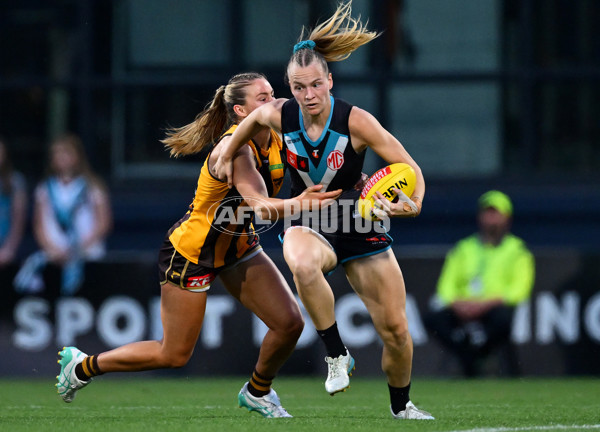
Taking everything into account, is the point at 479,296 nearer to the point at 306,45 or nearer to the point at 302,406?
the point at 302,406

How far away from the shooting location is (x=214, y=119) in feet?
23.5

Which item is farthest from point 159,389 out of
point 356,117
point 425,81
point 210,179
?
point 425,81

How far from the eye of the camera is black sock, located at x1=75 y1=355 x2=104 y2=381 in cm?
702

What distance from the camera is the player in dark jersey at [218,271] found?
6.84 metres

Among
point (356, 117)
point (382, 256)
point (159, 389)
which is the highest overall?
point (356, 117)

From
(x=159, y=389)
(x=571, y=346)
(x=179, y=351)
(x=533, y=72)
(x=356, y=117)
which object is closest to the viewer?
(x=356, y=117)

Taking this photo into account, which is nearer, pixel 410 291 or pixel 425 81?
pixel 410 291

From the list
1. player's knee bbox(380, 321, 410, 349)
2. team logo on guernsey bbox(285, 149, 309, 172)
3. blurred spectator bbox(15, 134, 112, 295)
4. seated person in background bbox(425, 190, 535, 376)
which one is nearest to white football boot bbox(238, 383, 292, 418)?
player's knee bbox(380, 321, 410, 349)

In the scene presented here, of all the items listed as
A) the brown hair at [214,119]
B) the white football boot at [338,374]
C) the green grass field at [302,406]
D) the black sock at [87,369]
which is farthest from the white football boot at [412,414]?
the brown hair at [214,119]

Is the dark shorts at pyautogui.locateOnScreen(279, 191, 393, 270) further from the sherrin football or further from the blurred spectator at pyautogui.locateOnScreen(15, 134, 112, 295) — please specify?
the blurred spectator at pyautogui.locateOnScreen(15, 134, 112, 295)

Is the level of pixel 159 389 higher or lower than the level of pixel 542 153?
lower

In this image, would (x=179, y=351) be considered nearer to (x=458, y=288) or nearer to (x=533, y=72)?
(x=458, y=288)

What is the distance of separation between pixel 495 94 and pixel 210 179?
7.74 meters

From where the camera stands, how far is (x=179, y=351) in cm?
686
